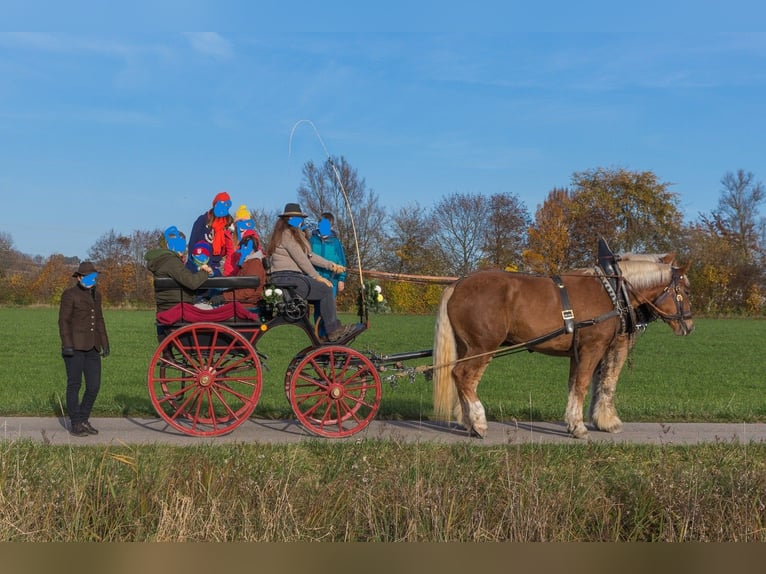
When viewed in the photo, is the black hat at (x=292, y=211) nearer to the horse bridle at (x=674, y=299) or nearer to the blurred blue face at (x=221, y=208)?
A: the blurred blue face at (x=221, y=208)

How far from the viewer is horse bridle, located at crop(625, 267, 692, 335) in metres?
8.56

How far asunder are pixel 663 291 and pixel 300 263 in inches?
154

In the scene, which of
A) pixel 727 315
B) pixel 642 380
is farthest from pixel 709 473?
pixel 727 315

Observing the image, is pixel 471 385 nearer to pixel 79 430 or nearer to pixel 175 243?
pixel 175 243

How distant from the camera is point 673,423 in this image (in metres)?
9.56

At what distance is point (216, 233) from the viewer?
345 inches

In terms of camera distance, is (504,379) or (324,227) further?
(504,379)

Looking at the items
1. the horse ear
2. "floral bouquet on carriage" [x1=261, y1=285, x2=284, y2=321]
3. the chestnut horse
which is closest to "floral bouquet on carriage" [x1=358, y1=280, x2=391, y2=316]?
the chestnut horse

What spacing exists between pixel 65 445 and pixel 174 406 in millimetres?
1559

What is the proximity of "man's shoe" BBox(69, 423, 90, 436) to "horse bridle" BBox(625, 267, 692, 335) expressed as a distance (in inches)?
234

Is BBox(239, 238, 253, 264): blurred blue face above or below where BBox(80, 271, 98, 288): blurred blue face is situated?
above

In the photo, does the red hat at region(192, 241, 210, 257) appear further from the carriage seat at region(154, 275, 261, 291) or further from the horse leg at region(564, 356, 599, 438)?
the horse leg at region(564, 356, 599, 438)

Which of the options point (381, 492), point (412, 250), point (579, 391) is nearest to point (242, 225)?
point (579, 391)

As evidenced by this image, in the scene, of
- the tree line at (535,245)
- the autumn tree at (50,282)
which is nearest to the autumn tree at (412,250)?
the tree line at (535,245)
